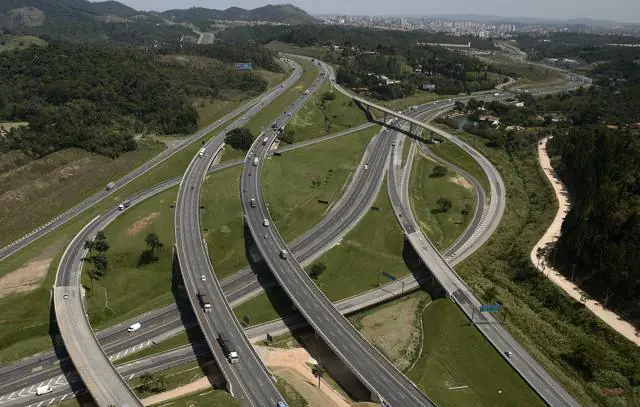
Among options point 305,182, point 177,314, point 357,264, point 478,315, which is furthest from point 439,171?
point 177,314

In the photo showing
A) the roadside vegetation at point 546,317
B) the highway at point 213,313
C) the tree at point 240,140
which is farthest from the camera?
the tree at point 240,140

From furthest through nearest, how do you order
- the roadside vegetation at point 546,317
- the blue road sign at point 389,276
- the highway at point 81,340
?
the blue road sign at point 389,276 → the roadside vegetation at point 546,317 → the highway at point 81,340

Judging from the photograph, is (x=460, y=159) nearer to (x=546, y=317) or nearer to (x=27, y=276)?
(x=546, y=317)

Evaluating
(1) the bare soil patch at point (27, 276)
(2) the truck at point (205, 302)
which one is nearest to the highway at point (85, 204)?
(1) the bare soil patch at point (27, 276)

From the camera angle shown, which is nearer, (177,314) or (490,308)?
(490,308)

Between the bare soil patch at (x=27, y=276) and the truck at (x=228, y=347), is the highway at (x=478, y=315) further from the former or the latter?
the bare soil patch at (x=27, y=276)

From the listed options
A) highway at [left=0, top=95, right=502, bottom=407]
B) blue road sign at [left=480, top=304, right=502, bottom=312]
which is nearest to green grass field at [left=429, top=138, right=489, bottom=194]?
highway at [left=0, top=95, right=502, bottom=407]

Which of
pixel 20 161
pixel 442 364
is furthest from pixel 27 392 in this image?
pixel 20 161

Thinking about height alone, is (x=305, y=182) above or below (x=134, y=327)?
above
